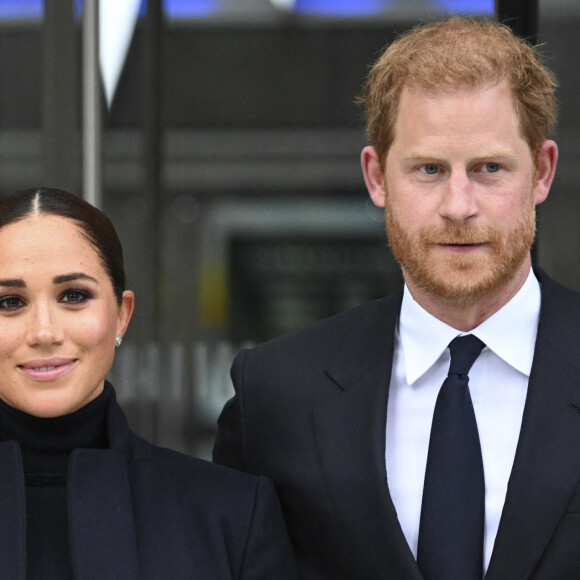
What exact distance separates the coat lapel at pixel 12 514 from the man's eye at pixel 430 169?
0.93 meters

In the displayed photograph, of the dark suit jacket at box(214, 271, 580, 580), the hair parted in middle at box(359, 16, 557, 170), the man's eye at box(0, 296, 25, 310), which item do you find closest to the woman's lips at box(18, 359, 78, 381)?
the man's eye at box(0, 296, 25, 310)

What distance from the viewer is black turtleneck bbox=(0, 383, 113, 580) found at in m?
2.49

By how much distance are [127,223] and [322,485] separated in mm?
2477

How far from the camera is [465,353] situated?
2.56m

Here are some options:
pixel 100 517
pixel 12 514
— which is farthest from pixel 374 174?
pixel 12 514

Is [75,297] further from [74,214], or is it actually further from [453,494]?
[453,494]

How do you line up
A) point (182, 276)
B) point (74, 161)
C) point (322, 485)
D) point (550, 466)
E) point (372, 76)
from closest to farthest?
point (550, 466)
point (322, 485)
point (372, 76)
point (74, 161)
point (182, 276)

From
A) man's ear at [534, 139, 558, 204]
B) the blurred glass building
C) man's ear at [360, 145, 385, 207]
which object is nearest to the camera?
man's ear at [534, 139, 558, 204]

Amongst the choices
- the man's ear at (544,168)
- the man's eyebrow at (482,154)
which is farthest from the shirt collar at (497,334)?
the man's eyebrow at (482,154)

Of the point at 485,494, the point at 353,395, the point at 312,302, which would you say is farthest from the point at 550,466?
the point at 312,302

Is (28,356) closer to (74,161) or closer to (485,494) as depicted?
(485,494)

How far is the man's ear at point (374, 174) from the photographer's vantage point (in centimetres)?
272

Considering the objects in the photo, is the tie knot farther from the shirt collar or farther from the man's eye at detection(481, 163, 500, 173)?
the man's eye at detection(481, 163, 500, 173)

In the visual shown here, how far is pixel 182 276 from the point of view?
16.4ft
